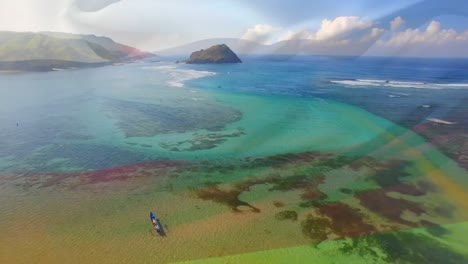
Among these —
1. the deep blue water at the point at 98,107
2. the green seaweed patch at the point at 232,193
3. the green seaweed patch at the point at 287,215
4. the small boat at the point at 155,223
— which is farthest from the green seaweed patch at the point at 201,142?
the green seaweed patch at the point at 287,215

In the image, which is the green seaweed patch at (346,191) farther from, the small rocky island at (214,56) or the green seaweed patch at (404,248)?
the small rocky island at (214,56)

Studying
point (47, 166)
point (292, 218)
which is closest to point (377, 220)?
point (292, 218)

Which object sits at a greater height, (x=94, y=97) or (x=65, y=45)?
(x=65, y=45)

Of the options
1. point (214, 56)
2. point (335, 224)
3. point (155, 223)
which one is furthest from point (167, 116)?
point (214, 56)

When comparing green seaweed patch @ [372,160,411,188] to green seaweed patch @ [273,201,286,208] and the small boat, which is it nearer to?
green seaweed patch @ [273,201,286,208]

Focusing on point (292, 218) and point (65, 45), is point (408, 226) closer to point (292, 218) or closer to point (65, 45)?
point (292, 218)

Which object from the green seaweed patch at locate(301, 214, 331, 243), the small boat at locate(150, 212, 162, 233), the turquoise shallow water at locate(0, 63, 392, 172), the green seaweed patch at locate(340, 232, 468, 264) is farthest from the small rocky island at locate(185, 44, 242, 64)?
the green seaweed patch at locate(340, 232, 468, 264)
